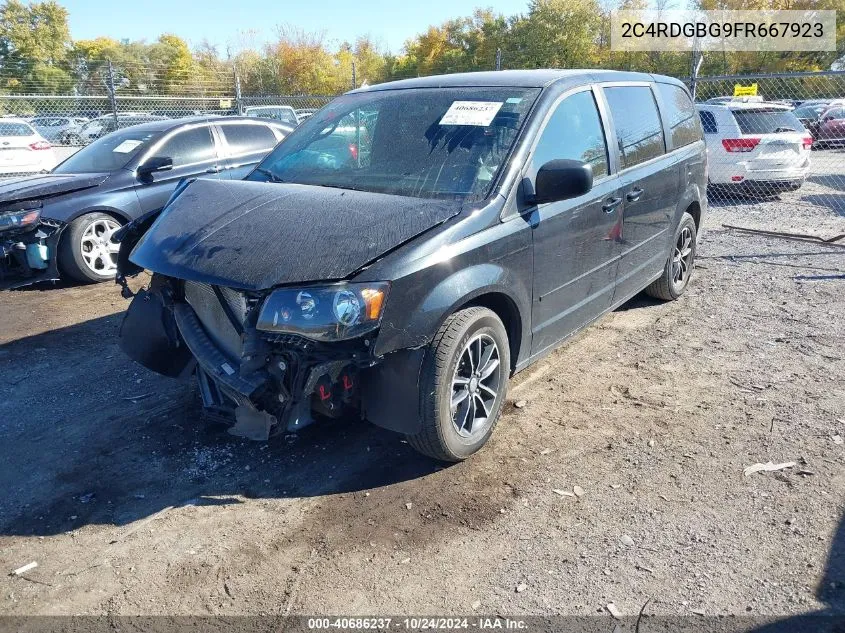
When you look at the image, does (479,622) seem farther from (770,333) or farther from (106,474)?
(770,333)

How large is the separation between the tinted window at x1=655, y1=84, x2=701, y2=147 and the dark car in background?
3665 mm

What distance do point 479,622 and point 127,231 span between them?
9.76 feet

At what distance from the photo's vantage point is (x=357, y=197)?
3.59m

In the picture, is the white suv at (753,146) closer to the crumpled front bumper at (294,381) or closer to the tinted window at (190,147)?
the tinted window at (190,147)

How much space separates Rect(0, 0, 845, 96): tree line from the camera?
23.8m

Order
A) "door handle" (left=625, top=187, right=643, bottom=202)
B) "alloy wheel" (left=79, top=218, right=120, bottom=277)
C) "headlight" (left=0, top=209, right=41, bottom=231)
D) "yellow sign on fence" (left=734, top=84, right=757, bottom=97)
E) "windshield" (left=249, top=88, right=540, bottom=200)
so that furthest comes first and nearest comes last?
1. "yellow sign on fence" (left=734, top=84, right=757, bottom=97)
2. "alloy wheel" (left=79, top=218, right=120, bottom=277)
3. "headlight" (left=0, top=209, right=41, bottom=231)
4. "door handle" (left=625, top=187, right=643, bottom=202)
5. "windshield" (left=249, top=88, right=540, bottom=200)

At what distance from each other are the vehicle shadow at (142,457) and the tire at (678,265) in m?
3.24

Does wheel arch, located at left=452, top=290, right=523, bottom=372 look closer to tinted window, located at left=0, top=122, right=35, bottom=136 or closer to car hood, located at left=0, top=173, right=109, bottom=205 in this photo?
car hood, located at left=0, top=173, right=109, bottom=205

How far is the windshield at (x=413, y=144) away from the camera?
3654 mm

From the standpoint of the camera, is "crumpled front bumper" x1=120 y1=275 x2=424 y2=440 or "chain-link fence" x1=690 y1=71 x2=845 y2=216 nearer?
"crumpled front bumper" x1=120 y1=275 x2=424 y2=440

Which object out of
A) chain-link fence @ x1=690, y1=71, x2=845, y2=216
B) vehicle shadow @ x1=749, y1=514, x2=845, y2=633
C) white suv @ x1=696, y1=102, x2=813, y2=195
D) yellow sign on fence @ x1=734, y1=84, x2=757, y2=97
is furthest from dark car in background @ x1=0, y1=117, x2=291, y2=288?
yellow sign on fence @ x1=734, y1=84, x2=757, y2=97

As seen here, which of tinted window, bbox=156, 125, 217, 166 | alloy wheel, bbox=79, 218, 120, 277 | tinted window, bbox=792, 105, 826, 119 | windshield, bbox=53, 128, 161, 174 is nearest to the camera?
alloy wheel, bbox=79, 218, 120, 277

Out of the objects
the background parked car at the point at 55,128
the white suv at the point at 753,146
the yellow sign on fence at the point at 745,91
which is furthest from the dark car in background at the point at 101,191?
the background parked car at the point at 55,128

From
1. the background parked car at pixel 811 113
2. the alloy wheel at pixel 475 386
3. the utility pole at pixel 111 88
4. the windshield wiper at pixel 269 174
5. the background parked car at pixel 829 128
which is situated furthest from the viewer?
the background parked car at pixel 811 113
